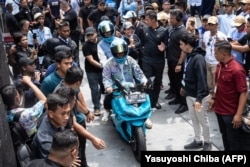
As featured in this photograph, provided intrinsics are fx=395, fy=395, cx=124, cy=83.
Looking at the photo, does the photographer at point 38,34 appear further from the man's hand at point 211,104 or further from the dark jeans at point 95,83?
the man's hand at point 211,104

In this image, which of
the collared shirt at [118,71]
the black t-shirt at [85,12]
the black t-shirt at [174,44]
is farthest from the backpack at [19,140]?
the black t-shirt at [85,12]

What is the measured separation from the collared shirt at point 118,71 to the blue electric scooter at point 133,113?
0.71 ft

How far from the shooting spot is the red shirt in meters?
4.77

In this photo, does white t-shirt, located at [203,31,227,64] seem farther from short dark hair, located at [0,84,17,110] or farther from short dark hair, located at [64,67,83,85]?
short dark hair, located at [0,84,17,110]

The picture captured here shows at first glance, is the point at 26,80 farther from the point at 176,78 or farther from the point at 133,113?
the point at 176,78

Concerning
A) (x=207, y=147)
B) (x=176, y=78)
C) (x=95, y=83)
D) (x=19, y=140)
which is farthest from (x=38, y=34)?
(x=19, y=140)

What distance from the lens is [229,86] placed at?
489 cm

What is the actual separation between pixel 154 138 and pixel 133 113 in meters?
1.11

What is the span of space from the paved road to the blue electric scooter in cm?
28

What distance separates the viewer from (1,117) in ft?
11.3

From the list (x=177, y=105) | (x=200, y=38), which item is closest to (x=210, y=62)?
(x=200, y=38)

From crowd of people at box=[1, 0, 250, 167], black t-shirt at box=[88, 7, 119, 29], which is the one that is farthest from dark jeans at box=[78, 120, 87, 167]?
black t-shirt at box=[88, 7, 119, 29]

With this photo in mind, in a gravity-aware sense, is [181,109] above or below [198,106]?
below

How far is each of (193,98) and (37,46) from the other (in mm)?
3857
